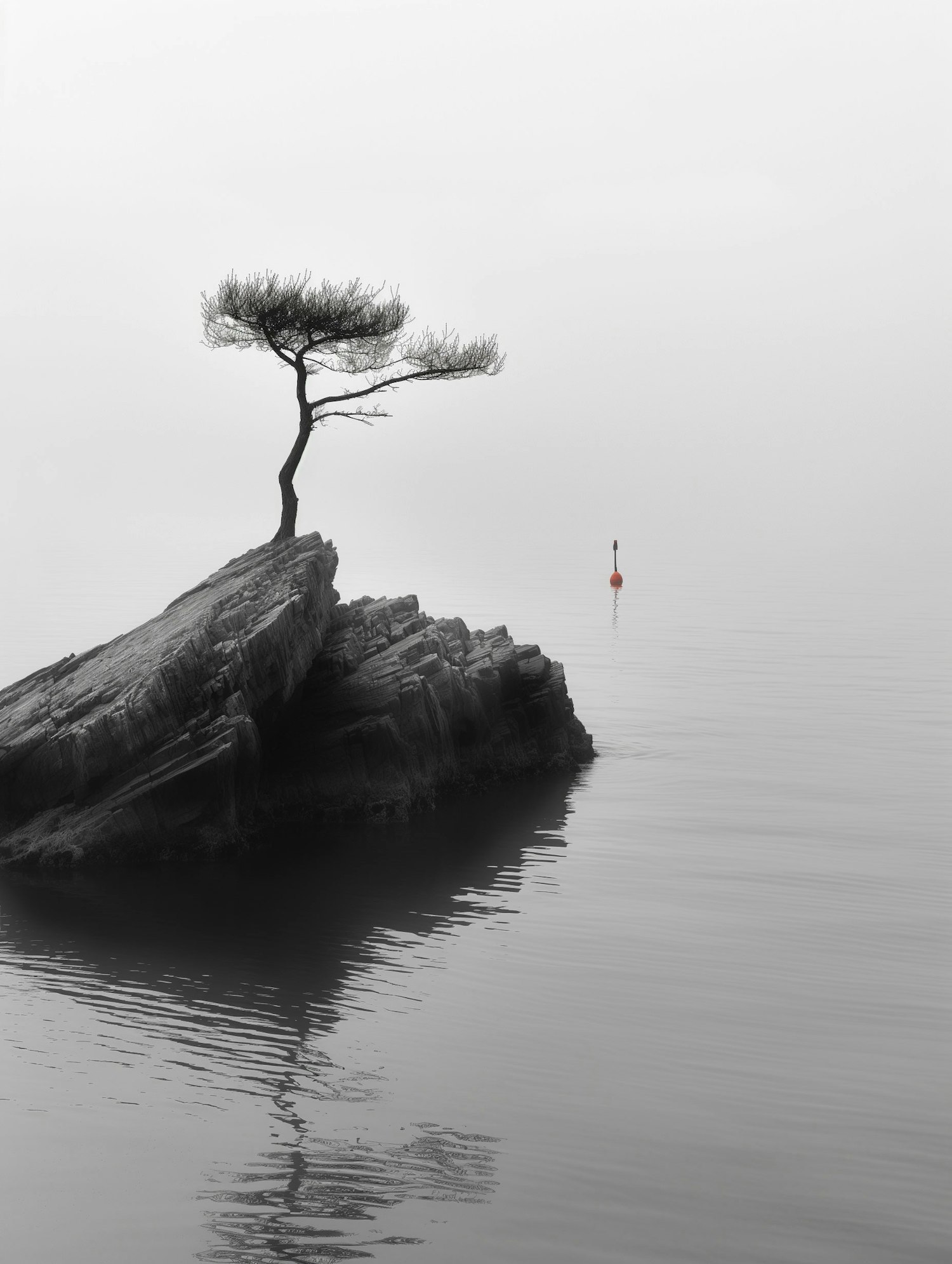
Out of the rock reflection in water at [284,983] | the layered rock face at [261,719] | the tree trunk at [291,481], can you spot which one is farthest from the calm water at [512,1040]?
the tree trunk at [291,481]

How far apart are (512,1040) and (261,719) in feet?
33.1

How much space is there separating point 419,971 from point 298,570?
33.3 feet

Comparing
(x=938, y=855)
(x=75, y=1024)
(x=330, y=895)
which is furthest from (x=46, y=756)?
(x=938, y=855)

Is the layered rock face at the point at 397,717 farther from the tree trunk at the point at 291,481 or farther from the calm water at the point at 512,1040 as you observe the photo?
the tree trunk at the point at 291,481

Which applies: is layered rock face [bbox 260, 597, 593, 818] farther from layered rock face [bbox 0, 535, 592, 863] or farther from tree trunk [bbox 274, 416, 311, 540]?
tree trunk [bbox 274, 416, 311, 540]

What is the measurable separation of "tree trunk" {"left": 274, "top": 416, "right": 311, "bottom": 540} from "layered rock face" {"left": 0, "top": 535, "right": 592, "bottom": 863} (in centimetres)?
202

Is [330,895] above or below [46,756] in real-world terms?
below

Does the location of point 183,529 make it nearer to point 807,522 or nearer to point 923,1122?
point 807,522

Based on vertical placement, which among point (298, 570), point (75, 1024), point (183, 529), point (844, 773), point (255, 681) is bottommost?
point (75, 1024)

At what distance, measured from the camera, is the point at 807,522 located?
190 meters

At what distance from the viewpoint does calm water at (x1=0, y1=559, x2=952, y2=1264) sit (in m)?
10.6

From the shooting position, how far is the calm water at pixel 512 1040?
10594mm

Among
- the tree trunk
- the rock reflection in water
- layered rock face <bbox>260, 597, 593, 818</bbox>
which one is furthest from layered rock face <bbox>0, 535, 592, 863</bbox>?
the tree trunk

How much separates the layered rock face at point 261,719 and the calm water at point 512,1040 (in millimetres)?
1158
